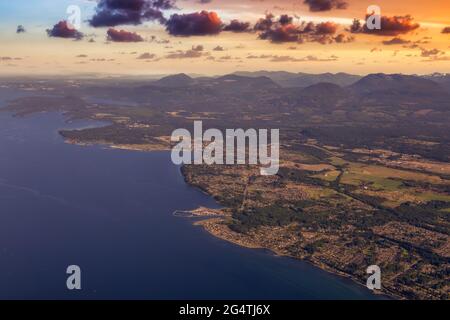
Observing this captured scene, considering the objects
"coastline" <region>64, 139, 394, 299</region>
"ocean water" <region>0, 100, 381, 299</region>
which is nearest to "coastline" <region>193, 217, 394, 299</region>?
"coastline" <region>64, 139, 394, 299</region>

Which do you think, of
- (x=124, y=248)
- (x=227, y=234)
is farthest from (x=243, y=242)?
(x=124, y=248)

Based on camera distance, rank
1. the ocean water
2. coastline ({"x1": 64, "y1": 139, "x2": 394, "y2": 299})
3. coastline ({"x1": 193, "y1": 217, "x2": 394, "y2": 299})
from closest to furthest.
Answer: the ocean water → coastline ({"x1": 193, "y1": 217, "x2": 394, "y2": 299}) → coastline ({"x1": 64, "y1": 139, "x2": 394, "y2": 299})

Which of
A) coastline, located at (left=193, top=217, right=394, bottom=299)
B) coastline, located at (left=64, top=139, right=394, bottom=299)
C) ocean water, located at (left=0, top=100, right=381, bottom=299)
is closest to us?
ocean water, located at (left=0, top=100, right=381, bottom=299)

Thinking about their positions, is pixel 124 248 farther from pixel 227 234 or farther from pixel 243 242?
pixel 243 242

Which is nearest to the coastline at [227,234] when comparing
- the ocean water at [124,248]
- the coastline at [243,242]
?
the coastline at [243,242]

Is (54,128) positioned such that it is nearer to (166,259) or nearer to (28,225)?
(28,225)

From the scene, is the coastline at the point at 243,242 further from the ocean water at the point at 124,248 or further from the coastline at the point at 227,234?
the ocean water at the point at 124,248

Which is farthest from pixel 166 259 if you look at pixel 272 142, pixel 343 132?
pixel 343 132

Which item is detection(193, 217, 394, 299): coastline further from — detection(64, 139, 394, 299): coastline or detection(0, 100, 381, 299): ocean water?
detection(0, 100, 381, 299): ocean water

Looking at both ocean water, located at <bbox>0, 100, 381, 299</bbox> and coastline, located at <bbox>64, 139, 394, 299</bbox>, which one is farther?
coastline, located at <bbox>64, 139, 394, 299</bbox>
